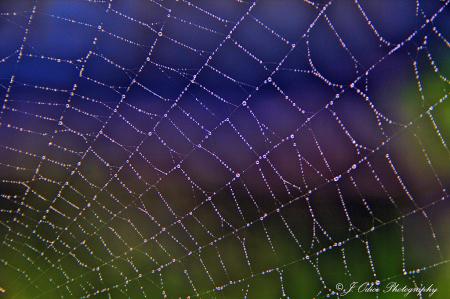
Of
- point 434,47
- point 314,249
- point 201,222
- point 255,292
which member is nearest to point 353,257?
point 314,249

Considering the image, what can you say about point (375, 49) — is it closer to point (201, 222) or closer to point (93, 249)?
point (201, 222)

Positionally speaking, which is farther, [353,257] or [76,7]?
[353,257]

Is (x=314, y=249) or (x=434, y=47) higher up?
(x=434, y=47)

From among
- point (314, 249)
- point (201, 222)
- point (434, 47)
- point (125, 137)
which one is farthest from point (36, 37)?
point (314, 249)

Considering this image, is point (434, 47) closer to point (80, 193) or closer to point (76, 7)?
point (76, 7)

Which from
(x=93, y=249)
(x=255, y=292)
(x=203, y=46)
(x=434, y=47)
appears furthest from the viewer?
(x=93, y=249)

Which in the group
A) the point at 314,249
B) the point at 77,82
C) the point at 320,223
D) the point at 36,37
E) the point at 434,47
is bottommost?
the point at 314,249

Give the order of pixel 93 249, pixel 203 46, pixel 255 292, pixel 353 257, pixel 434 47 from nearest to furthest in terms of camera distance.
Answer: pixel 434 47 → pixel 203 46 → pixel 353 257 → pixel 255 292 → pixel 93 249
